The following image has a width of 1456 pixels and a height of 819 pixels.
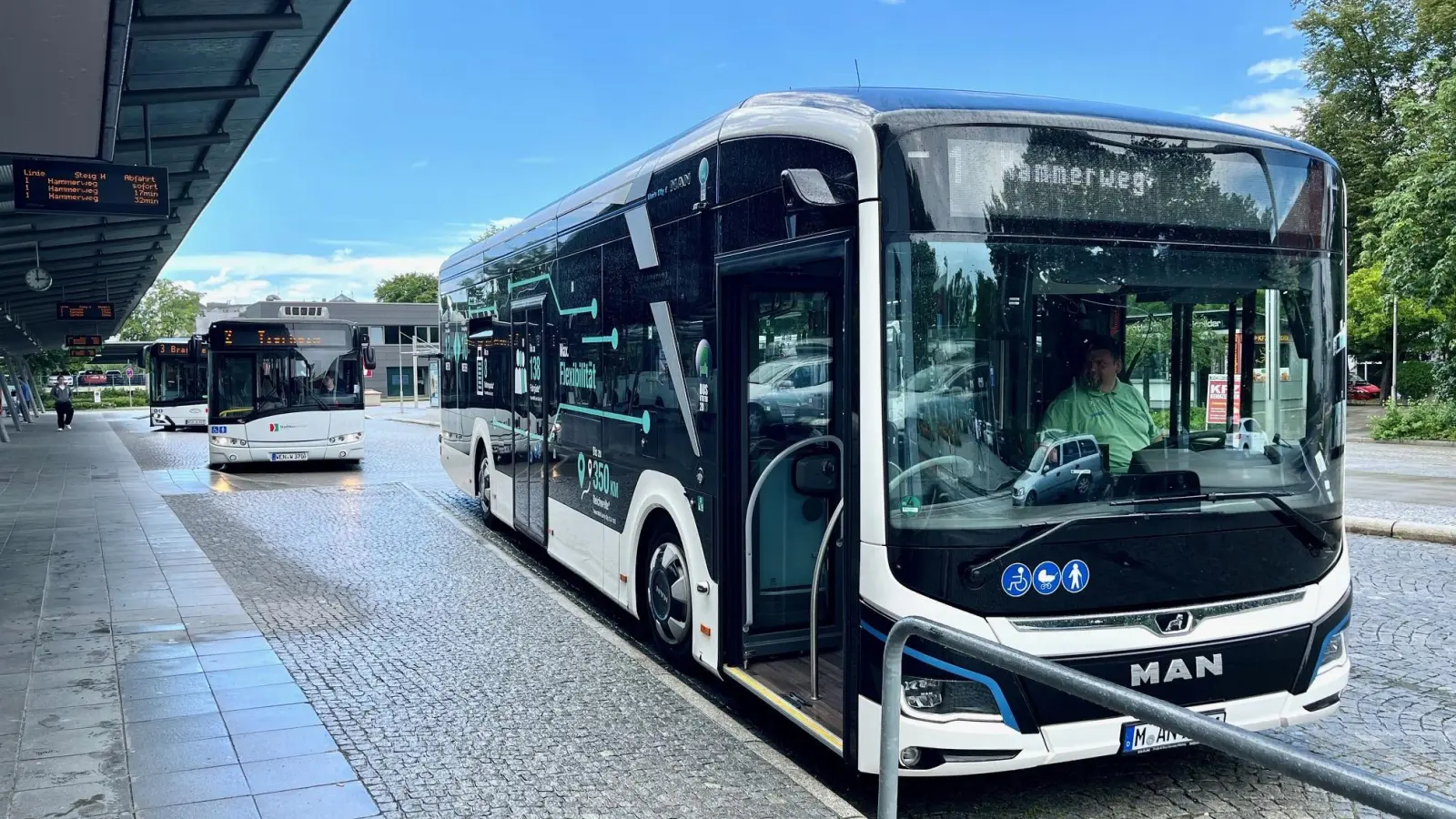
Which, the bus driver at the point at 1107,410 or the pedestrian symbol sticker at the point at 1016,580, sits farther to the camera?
the bus driver at the point at 1107,410

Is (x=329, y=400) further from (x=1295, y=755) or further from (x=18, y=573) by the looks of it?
(x=1295, y=755)

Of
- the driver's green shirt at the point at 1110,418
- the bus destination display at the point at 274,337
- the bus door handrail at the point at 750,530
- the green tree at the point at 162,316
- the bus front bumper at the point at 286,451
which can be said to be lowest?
the bus front bumper at the point at 286,451

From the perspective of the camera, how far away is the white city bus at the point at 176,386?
35781 mm

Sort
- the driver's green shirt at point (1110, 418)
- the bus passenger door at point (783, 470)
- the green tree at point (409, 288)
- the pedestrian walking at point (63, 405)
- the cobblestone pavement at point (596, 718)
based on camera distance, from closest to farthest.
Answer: the driver's green shirt at point (1110, 418) → the cobblestone pavement at point (596, 718) → the bus passenger door at point (783, 470) → the pedestrian walking at point (63, 405) → the green tree at point (409, 288)

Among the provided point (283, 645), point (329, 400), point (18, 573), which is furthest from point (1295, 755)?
point (329, 400)

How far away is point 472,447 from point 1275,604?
32.5 feet

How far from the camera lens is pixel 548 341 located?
8.70m

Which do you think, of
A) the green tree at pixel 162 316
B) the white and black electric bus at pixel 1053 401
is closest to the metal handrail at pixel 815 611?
the white and black electric bus at pixel 1053 401

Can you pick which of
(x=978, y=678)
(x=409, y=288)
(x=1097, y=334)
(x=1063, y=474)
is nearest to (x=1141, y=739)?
(x=978, y=678)

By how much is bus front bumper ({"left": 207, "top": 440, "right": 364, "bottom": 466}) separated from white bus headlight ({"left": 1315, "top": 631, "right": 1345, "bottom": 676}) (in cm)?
1781

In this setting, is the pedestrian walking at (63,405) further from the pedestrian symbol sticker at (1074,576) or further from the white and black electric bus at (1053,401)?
the pedestrian symbol sticker at (1074,576)

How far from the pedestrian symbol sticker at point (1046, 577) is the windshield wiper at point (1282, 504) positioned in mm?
380

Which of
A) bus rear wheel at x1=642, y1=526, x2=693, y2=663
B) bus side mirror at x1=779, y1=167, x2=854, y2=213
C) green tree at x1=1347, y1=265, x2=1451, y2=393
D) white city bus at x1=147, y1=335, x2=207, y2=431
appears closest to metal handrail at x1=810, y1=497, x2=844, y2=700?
bus rear wheel at x1=642, y1=526, x2=693, y2=663

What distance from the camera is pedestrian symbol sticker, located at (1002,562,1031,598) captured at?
3.97 metres
